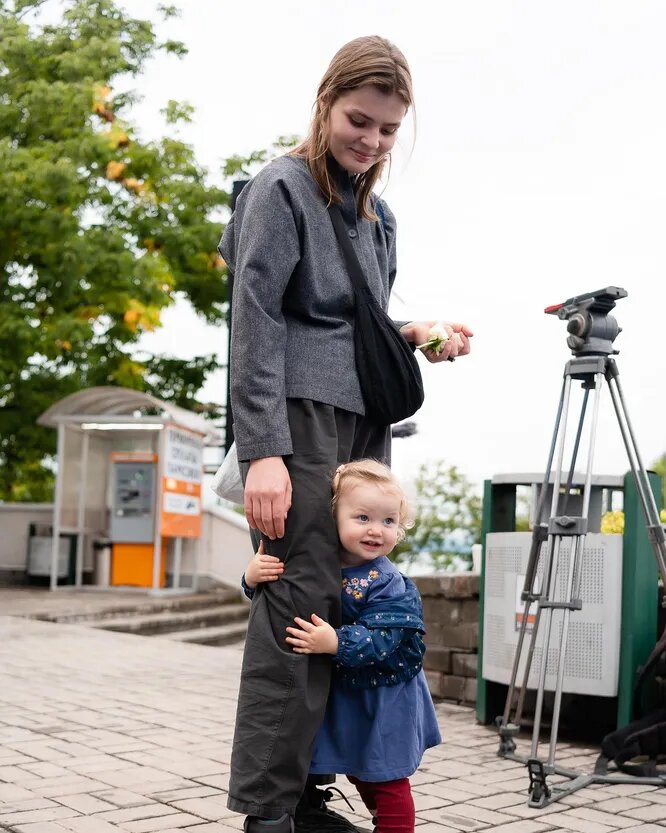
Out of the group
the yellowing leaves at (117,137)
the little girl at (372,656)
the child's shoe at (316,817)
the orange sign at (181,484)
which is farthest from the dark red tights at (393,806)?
the yellowing leaves at (117,137)

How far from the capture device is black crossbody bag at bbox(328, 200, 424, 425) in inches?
109

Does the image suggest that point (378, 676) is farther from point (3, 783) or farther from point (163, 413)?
point (163, 413)

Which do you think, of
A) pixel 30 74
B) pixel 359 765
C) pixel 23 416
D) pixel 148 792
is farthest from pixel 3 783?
pixel 30 74

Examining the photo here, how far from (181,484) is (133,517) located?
76 cm

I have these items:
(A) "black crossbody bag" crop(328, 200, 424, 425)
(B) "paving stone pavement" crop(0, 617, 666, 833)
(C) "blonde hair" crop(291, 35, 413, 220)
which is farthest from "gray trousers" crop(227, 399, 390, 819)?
(B) "paving stone pavement" crop(0, 617, 666, 833)

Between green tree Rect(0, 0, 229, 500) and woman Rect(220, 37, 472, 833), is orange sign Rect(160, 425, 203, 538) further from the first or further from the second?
woman Rect(220, 37, 472, 833)

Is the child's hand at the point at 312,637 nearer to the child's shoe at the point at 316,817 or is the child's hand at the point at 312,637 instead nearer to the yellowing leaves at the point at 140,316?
the child's shoe at the point at 316,817

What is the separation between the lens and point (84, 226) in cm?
1623

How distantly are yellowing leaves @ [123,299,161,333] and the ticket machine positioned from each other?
6.01 ft

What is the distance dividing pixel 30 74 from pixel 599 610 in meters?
14.5

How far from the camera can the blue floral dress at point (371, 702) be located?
8.75 ft

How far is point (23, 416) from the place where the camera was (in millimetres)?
16203

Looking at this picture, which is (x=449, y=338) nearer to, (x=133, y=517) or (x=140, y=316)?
(x=133, y=517)

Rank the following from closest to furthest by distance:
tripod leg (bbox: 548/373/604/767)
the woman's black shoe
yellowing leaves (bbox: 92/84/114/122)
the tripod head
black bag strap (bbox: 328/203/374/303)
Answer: the woman's black shoe → black bag strap (bbox: 328/203/374/303) → tripod leg (bbox: 548/373/604/767) → the tripod head → yellowing leaves (bbox: 92/84/114/122)
